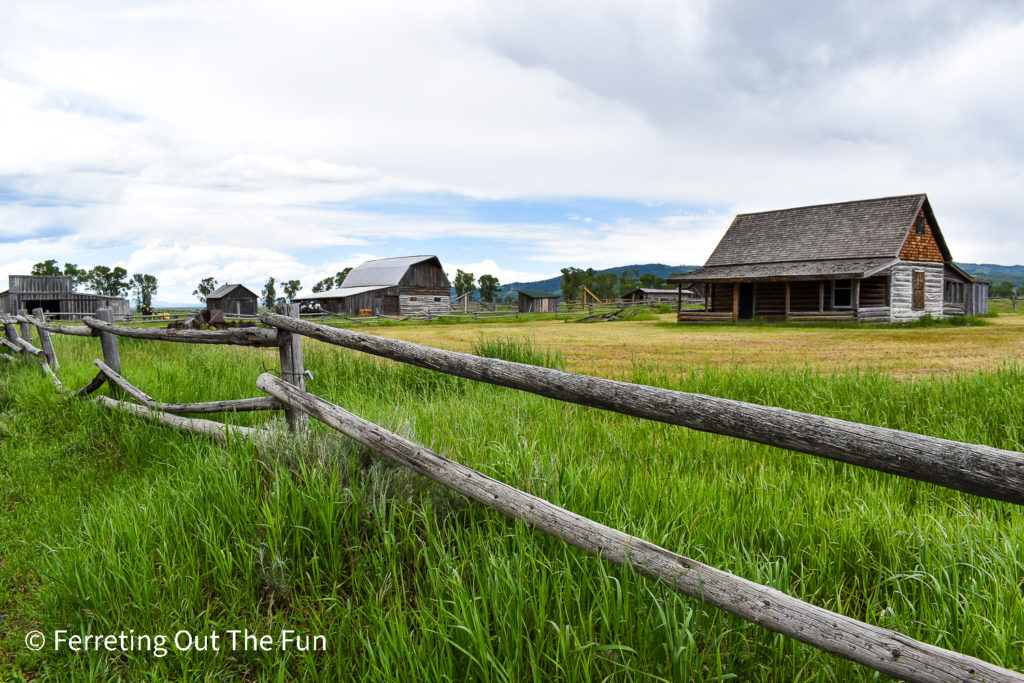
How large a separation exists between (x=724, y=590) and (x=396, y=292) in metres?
51.4

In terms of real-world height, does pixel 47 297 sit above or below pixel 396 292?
below

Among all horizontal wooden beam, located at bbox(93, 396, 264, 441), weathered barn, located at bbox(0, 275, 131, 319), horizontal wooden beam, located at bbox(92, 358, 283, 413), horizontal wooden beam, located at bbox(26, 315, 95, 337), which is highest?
weathered barn, located at bbox(0, 275, 131, 319)

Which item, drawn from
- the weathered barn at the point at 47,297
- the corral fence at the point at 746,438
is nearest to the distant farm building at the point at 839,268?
the corral fence at the point at 746,438

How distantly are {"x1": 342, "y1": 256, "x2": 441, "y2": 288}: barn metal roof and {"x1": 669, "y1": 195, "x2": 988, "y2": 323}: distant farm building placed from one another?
2970 cm

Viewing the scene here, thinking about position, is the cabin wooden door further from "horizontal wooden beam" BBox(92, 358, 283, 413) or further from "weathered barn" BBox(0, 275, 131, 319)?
"weathered barn" BBox(0, 275, 131, 319)

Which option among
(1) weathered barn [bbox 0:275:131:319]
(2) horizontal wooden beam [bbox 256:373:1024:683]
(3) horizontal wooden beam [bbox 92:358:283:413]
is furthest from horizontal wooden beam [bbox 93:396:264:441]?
(1) weathered barn [bbox 0:275:131:319]

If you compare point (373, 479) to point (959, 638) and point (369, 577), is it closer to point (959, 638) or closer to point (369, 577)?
point (369, 577)

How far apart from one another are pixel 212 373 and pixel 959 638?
748 centimetres

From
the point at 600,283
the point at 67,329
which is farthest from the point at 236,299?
the point at 600,283

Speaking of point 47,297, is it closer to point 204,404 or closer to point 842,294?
point 204,404

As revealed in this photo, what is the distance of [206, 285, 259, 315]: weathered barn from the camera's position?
5662 centimetres

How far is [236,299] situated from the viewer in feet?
187

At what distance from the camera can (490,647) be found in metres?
1.87

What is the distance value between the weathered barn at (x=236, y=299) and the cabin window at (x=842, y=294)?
49.8 m
